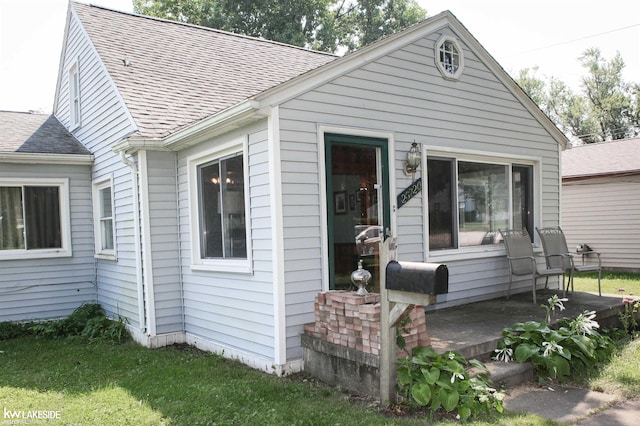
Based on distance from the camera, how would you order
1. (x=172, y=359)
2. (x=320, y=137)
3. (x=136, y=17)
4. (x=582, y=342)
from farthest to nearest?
(x=136, y=17) → (x=172, y=359) → (x=320, y=137) → (x=582, y=342)

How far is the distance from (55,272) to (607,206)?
41.2 feet

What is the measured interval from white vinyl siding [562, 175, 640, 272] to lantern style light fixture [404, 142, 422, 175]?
8928mm

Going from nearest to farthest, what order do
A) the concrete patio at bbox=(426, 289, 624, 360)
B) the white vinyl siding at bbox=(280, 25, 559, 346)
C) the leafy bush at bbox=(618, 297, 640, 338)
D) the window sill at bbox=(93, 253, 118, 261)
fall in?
the concrete patio at bbox=(426, 289, 624, 360) < the white vinyl siding at bbox=(280, 25, 559, 346) < the leafy bush at bbox=(618, 297, 640, 338) < the window sill at bbox=(93, 253, 118, 261)

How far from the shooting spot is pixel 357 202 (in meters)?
5.69

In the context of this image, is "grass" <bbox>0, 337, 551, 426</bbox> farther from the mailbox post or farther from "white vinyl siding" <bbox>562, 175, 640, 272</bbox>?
"white vinyl siding" <bbox>562, 175, 640, 272</bbox>

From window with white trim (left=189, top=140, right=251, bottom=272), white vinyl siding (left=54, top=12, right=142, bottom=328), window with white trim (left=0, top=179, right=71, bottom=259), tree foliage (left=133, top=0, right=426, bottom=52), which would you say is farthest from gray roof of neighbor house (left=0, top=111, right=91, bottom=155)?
tree foliage (left=133, top=0, right=426, bottom=52)

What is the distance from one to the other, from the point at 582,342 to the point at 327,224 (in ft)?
8.74

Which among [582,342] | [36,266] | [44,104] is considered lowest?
[582,342]

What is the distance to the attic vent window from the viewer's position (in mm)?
6234

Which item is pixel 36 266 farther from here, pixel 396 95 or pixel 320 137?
pixel 396 95

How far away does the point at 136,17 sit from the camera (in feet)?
30.7

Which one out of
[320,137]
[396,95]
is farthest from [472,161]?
[320,137]

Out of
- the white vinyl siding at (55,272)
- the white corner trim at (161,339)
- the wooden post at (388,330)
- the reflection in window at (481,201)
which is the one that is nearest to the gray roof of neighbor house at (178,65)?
the white vinyl siding at (55,272)

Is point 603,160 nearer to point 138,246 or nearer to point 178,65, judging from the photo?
point 178,65
